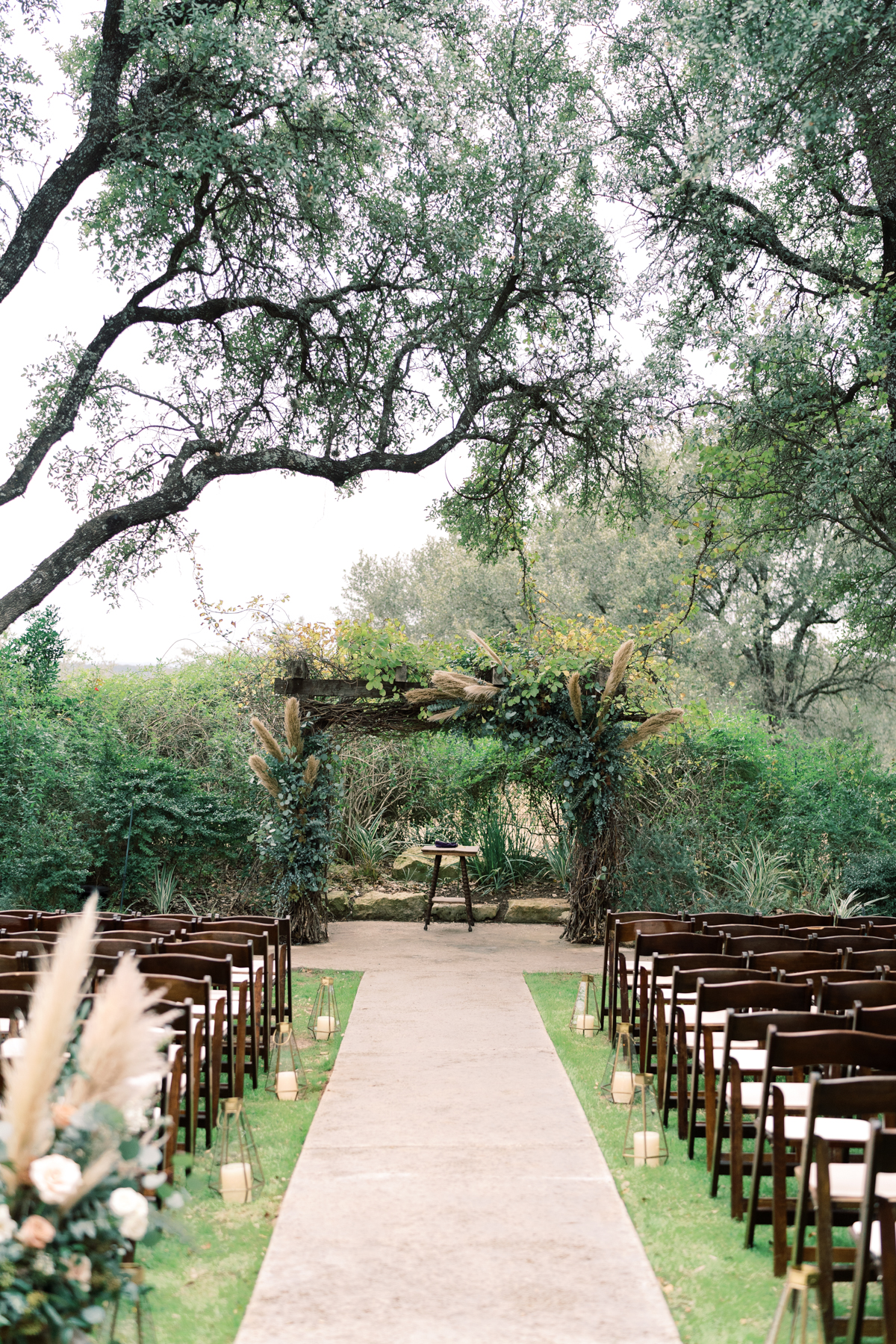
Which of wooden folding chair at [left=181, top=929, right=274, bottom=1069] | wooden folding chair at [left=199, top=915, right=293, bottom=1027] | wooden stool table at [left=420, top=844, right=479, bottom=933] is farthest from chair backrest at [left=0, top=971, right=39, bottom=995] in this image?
wooden stool table at [left=420, top=844, right=479, bottom=933]

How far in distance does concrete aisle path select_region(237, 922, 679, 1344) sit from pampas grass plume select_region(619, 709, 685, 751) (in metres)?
4.49

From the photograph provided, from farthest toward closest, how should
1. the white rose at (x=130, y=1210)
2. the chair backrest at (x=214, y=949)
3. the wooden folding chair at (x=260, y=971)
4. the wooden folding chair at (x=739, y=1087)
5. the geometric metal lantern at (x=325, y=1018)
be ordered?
the geometric metal lantern at (x=325, y=1018) < the wooden folding chair at (x=260, y=971) < the chair backrest at (x=214, y=949) < the wooden folding chair at (x=739, y=1087) < the white rose at (x=130, y=1210)

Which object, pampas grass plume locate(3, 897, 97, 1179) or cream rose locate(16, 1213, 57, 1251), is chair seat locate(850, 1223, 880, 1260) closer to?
cream rose locate(16, 1213, 57, 1251)

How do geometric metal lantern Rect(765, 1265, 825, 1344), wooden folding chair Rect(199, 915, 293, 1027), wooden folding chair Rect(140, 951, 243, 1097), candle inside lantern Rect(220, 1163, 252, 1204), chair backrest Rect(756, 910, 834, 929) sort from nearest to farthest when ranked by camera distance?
geometric metal lantern Rect(765, 1265, 825, 1344)
candle inside lantern Rect(220, 1163, 252, 1204)
wooden folding chair Rect(140, 951, 243, 1097)
wooden folding chair Rect(199, 915, 293, 1027)
chair backrest Rect(756, 910, 834, 929)

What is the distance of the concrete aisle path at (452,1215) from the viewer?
341cm

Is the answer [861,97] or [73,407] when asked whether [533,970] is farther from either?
[861,97]

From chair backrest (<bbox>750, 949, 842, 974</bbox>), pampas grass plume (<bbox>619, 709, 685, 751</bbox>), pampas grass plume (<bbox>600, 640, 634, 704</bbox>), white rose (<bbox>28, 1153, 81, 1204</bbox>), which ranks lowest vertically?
white rose (<bbox>28, 1153, 81, 1204</bbox>)

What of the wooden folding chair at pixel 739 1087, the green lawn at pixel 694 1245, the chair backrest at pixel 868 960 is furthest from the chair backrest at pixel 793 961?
the wooden folding chair at pixel 739 1087

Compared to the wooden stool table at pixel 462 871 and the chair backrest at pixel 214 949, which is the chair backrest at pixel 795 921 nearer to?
the chair backrest at pixel 214 949

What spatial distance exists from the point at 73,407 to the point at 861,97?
9.01 metres

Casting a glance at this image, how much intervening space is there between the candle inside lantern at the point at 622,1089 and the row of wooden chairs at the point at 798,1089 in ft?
0.76

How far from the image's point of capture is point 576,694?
451 inches

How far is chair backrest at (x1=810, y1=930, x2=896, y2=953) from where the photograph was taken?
Result: 23.5 ft

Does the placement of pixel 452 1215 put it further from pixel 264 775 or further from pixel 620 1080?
pixel 264 775
